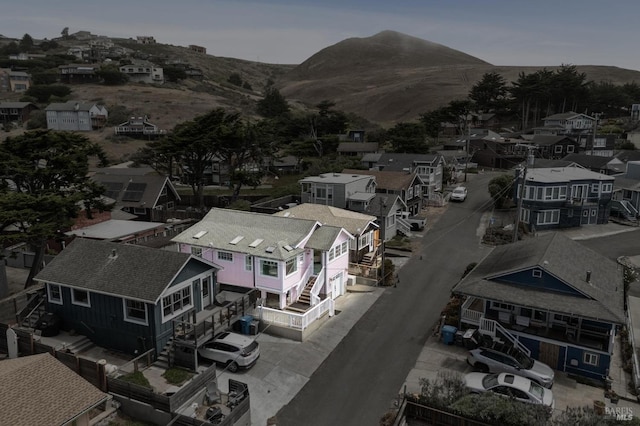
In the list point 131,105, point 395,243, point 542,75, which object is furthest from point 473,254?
point 131,105

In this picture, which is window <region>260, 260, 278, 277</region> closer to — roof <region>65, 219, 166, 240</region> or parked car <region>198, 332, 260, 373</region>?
parked car <region>198, 332, 260, 373</region>

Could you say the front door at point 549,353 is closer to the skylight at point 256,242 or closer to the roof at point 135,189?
the skylight at point 256,242

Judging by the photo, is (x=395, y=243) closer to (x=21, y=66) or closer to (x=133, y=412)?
(x=133, y=412)

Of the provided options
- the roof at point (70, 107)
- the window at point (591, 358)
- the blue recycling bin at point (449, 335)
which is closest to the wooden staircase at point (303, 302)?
the blue recycling bin at point (449, 335)

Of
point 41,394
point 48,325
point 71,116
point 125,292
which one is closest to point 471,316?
point 125,292

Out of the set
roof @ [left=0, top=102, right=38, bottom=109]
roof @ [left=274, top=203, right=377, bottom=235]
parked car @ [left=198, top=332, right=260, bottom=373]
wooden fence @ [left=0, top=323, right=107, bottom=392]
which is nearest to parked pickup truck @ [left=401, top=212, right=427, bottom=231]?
roof @ [left=274, top=203, right=377, bottom=235]

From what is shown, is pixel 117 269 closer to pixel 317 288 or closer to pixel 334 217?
pixel 317 288
